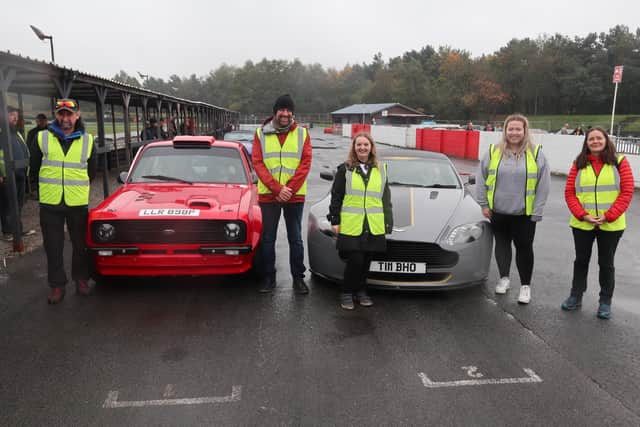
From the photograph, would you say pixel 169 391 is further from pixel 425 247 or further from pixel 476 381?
pixel 425 247

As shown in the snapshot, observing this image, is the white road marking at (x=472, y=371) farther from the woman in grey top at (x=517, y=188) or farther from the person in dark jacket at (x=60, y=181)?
the person in dark jacket at (x=60, y=181)

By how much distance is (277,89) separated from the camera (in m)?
121

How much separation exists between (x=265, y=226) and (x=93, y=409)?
2462 millimetres

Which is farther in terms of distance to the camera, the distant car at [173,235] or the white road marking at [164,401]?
the distant car at [173,235]

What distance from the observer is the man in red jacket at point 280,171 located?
4953 millimetres

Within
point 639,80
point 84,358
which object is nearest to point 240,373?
point 84,358

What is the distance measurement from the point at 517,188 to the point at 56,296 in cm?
431

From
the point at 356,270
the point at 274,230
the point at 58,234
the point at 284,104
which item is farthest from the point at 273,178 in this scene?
the point at 58,234

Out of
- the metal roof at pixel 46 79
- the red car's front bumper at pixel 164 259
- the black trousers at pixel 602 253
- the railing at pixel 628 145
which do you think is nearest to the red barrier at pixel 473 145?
the railing at pixel 628 145

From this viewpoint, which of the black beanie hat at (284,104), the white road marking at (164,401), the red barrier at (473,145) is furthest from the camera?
the red barrier at (473,145)

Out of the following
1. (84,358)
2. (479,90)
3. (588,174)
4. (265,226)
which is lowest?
(84,358)

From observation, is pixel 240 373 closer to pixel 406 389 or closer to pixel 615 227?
pixel 406 389

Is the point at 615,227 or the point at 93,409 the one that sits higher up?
the point at 615,227

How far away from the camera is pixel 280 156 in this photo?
16.4 ft
